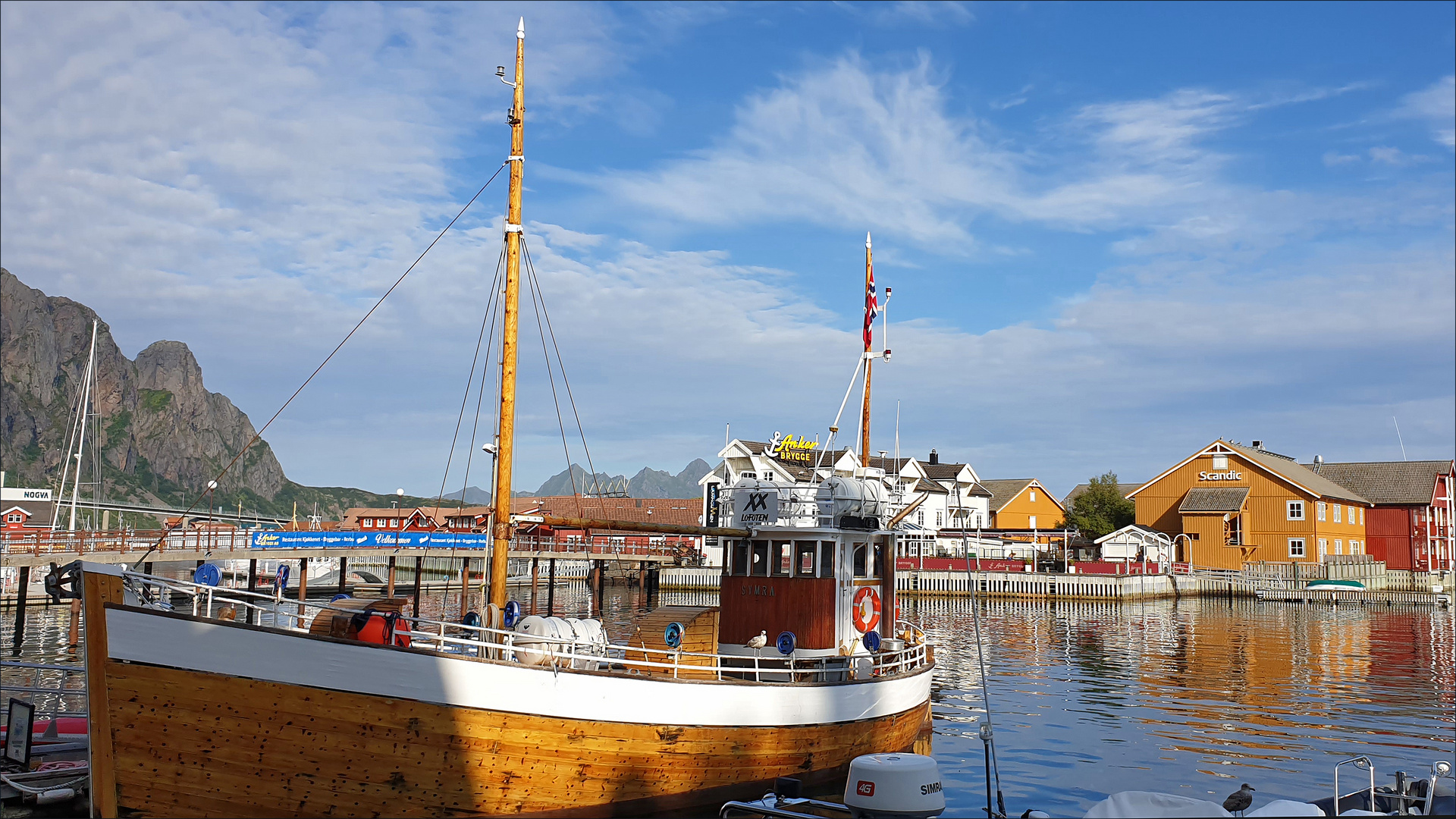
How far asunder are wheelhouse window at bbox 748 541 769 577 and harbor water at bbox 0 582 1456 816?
429 cm

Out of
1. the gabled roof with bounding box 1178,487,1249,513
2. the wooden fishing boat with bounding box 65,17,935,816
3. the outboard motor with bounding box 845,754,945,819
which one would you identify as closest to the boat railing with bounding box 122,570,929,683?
the wooden fishing boat with bounding box 65,17,935,816

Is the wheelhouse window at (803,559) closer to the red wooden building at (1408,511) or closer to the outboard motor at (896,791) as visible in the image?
the outboard motor at (896,791)

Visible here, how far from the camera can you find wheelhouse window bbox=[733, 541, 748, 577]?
67.3 ft

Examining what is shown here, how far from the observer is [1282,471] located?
80062mm

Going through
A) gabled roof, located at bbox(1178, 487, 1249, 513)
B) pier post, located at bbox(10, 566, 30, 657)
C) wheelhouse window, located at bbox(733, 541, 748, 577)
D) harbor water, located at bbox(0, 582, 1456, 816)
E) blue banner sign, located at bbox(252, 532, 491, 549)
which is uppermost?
gabled roof, located at bbox(1178, 487, 1249, 513)

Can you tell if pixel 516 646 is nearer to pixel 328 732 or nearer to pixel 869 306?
pixel 328 732

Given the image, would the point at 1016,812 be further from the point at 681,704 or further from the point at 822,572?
the point at 681,704

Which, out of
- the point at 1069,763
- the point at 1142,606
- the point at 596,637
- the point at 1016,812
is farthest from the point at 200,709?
the point at 1142,606

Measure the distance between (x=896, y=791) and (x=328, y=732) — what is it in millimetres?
7497

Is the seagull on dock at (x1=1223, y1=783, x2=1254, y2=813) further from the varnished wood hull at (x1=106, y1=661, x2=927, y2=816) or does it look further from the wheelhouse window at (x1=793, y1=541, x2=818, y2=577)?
the wheelhouse window at (x1=793, y1=541, x2=818, y2=577)

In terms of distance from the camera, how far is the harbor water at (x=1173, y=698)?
67.3 feet

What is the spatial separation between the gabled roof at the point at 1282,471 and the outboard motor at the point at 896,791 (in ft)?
252

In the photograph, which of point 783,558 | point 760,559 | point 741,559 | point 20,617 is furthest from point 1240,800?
point 20,617

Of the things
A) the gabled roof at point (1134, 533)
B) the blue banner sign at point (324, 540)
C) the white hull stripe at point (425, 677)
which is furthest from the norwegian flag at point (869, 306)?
the gabled roof at point (1134, 533)
